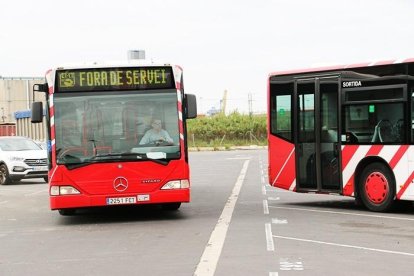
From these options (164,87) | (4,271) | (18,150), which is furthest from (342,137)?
(18,150)

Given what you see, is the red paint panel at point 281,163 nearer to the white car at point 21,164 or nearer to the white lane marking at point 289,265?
the white lane marking at point 289,265

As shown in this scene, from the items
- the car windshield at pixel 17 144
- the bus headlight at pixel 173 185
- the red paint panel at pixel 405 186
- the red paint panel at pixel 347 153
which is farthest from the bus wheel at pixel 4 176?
the red paint panel at pixel 405 186

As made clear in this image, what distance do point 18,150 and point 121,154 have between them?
13.9 metres

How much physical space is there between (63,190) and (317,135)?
17.4ft

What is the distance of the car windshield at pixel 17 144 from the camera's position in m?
25.4

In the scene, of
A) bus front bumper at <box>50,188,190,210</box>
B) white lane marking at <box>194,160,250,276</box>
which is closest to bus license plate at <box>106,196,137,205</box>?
bus front bumper at <box>50,188,190,210</box>

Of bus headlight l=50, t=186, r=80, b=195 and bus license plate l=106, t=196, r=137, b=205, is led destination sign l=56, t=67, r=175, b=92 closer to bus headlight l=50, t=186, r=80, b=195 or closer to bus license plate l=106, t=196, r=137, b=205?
bus headlight l=50, t=186, r=80, b=195

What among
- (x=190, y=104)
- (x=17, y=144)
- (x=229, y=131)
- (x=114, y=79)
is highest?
(x=114, y=79)

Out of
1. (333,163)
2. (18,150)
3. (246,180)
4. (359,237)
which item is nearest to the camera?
(359,237)

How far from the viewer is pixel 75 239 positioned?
35.2 ft

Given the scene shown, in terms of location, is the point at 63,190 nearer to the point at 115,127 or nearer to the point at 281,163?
the point at 115,127

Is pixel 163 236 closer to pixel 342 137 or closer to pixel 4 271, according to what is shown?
pixel 4 271

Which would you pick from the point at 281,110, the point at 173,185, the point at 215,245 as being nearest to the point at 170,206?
the point at 173,185

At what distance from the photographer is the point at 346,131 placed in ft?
45.2
